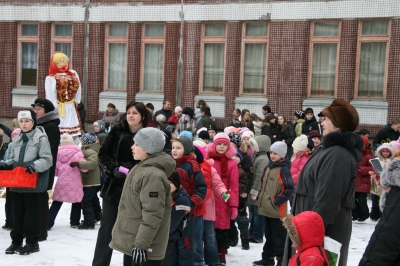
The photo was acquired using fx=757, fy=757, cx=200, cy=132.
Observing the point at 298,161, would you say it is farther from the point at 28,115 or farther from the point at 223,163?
the point at 28,115

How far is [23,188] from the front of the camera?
9.02m

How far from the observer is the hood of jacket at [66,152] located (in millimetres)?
11094

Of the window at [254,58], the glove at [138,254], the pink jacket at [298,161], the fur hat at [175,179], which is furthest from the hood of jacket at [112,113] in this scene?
the glove at [138,254]

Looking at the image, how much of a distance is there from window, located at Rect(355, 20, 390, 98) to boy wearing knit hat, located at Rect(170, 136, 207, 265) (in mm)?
12163

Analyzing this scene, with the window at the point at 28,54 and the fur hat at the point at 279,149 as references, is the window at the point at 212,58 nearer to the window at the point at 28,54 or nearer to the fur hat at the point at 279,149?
the window at the point at 28,54

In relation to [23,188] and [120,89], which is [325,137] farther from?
[120,89]

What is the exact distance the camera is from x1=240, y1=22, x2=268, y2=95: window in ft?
68.0

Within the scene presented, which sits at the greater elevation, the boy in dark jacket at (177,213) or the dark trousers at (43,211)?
the boy in dark jacket at (177,213)

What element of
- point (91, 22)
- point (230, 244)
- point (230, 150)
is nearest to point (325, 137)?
point (230, 150)

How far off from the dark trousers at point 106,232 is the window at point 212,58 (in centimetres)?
1393

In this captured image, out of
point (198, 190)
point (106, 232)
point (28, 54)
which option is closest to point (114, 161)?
point (106, 232)

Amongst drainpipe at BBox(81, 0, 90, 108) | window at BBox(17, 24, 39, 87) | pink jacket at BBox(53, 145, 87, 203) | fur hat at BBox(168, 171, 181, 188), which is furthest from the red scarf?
window at BBox(17, 24, 39, 87)

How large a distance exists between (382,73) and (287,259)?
1409cm

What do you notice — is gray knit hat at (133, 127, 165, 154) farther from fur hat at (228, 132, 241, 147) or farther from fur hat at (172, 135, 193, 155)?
fur hat at (228, 132, 241, 147)
